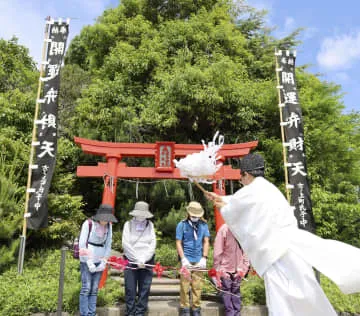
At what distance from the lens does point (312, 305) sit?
8.24 ft

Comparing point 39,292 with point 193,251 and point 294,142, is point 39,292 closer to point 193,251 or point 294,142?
point 193,251

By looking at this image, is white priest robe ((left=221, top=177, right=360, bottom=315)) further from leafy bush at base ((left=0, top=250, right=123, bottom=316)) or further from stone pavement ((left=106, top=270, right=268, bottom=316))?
leafy bush at base ((left=0, top=250, right=123, bottom=316))

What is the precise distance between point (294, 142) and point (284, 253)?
688 cm

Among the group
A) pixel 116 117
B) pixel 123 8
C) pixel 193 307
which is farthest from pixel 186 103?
pixel 193 307

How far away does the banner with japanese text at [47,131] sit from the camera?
7.09 metres

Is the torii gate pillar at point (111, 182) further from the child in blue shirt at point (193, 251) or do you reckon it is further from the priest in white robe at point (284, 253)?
the priest in white robe at point (284, 253)

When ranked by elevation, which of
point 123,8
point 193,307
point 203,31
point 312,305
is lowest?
point 193,307

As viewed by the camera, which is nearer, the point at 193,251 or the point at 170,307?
the point at 193,251

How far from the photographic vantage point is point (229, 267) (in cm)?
496

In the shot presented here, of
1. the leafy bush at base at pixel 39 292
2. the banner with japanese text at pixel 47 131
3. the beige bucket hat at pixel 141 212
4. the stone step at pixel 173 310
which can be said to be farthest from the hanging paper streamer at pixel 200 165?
the banner with japanese text at pixel 47 131

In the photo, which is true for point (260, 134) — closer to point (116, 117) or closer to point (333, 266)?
point (116, 117)

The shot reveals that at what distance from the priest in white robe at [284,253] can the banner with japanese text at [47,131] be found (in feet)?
18.0

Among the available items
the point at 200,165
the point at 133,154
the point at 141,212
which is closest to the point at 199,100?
the point at 133,154

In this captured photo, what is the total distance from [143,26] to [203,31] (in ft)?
7.76
